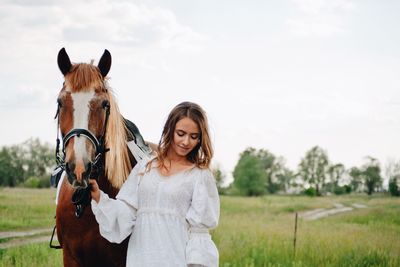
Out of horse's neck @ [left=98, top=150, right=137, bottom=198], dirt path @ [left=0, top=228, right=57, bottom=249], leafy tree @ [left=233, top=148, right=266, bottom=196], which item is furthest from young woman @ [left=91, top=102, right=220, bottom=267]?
leafy tree @ [left=233, top=148, right=266, bottom=196]

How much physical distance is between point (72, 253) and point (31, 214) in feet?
41.8

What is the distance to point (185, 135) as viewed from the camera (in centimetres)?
313

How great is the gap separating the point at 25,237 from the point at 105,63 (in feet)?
28.5

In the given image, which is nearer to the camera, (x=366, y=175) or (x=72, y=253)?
(x=72, y=253)

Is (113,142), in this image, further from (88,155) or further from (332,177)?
(332,177)

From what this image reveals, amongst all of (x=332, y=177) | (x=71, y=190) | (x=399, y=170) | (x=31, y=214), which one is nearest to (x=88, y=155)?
(x=71, y=190)

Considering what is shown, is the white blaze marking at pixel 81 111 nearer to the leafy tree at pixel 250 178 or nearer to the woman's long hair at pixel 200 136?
the woman's long hair at pixel 200 136

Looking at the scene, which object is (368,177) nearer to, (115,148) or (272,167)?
(272,167)

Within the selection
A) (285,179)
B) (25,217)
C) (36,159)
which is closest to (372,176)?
(285,179)

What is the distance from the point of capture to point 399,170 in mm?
85875

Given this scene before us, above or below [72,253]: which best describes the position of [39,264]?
below

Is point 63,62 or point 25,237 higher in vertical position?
point 63,62

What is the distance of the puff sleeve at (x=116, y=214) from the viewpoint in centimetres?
310

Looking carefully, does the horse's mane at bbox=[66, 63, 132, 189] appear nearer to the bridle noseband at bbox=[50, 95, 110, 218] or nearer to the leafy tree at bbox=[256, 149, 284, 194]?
the bridle noseband at bbox=[50, 95, 110, 218]
